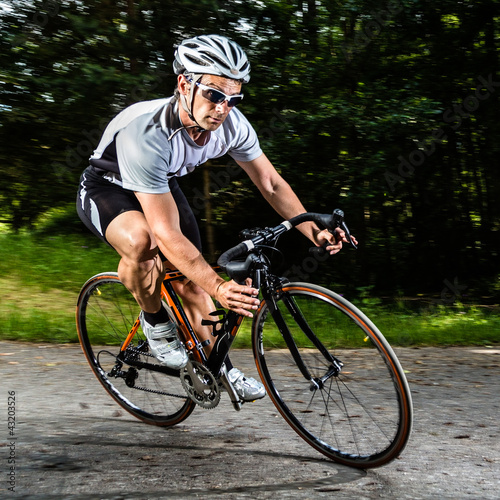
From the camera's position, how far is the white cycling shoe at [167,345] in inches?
143

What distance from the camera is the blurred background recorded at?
951 cm

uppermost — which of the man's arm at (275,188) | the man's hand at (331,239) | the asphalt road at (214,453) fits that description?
the man's arm at (275,188)

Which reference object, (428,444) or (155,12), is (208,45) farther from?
(155,12)

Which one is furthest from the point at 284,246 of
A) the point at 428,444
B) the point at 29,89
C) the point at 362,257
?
the point at 428,444

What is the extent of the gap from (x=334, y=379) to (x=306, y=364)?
19cm

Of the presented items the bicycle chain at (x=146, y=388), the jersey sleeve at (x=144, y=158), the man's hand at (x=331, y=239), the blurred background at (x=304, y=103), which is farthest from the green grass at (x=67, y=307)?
the jersey sleeve at (x=144, y=158)

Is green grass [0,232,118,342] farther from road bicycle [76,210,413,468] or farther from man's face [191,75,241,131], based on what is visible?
man's face [191,75,241,131]

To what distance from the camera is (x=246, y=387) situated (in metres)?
3.53

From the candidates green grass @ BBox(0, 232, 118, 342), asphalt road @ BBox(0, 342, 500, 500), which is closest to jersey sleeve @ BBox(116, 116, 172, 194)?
asphalt road @ BBox(0, 342, 500, 500)

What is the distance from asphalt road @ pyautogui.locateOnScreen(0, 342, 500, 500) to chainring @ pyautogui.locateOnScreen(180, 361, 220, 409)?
0.25m

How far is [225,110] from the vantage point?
3213 millimetres

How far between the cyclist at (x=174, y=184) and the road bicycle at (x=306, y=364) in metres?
0.10

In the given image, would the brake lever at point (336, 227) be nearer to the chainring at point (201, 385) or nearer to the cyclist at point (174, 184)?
the cyclist at point (174, 184)

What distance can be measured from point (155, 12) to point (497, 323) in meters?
6.55
